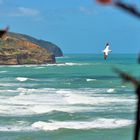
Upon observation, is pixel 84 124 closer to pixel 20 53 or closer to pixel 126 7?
pixel 126 7

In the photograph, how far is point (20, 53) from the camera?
144m

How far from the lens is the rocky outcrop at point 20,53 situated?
5669 inches

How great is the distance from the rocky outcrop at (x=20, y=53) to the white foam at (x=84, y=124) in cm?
10436

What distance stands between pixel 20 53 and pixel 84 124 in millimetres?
107961

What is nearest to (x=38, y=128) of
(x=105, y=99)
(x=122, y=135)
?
(x=122, y=135)

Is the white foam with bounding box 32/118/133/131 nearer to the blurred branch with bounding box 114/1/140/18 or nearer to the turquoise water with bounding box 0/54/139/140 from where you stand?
the turquoise water with bounding box 0/54/139/140

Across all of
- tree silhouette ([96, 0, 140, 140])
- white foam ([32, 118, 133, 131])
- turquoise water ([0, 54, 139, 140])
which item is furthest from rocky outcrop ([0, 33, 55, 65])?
tree silhouette ([96, 0, 140, 140])

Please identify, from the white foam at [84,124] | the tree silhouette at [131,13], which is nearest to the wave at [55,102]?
the white foam at [84,124]

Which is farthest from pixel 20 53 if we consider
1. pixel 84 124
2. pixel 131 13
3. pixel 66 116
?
pixel 131 13

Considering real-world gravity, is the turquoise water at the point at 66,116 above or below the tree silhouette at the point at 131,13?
below

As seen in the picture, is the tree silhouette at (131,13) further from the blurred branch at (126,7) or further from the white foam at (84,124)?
the white foam at (84,124)

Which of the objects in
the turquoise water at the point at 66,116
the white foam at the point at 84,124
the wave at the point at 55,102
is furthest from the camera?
the wave at the point at 55,102

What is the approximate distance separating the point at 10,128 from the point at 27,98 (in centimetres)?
2045

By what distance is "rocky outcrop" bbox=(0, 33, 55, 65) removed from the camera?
144000 millimetres
